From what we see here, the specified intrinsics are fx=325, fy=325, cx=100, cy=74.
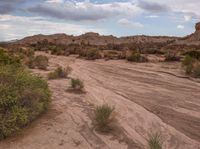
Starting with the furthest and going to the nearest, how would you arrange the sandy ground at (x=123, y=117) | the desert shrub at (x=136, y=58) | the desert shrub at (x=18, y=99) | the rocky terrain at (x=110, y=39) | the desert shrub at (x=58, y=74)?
the rocky terrain at (x=110, y=39) → the desert shrub at (x=136, y=58) → the desert shrub at (x=58, y=74) → the desert shrub at (x=18, y=99) → the sandy ground at (x=123, y=117)

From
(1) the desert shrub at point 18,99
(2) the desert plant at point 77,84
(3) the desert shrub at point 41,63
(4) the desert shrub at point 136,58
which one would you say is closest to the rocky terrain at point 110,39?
(4) the desert shrub at point 136,58

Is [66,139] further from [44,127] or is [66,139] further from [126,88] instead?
[126,88]

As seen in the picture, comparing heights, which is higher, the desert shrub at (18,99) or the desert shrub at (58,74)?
the desert shrub at (18,99)

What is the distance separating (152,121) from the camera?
34.4 ft

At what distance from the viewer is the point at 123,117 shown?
35.4 feet

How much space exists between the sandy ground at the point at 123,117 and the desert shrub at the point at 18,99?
30 centimetres

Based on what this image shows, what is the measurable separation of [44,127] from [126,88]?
25.0 feet

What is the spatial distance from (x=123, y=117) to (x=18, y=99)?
350cm

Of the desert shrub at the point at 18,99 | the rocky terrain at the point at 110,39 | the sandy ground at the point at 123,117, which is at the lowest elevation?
the rocky terrain at the point at 110,39

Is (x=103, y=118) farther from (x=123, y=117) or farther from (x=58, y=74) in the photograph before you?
(x=58, y=74)

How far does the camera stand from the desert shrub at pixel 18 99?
866 cm

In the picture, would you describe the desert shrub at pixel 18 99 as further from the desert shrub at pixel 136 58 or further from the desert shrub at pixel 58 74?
the desert shrub at pixel 136 58

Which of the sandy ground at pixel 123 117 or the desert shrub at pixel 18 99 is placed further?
the desert shrub at pixel 18 99

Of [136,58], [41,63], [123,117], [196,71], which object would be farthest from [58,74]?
[136,58]
